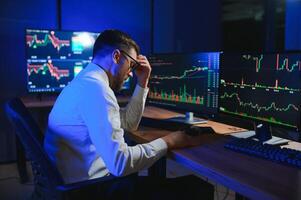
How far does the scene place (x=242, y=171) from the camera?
1.31 meters

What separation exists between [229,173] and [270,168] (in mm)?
174

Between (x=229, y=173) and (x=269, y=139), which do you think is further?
(x=269, y=139)

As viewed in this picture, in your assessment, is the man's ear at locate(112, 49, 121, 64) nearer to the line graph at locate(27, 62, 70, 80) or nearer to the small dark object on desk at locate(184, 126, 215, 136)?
the small dark object on desk at locate(184, 126, 215, 136)

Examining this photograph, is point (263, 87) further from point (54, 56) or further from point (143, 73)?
point (54, 56)

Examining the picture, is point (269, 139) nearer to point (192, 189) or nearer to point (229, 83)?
point (229, 83)

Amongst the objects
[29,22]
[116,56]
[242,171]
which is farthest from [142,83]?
[29,22]

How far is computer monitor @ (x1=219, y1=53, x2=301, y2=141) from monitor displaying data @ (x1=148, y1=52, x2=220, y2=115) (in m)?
0.09

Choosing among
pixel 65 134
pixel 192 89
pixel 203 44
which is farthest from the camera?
pixel 203 44

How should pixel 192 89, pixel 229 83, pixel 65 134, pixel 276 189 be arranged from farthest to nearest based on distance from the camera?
pixel 192 89 < pixel 229 83 < pixel 65 134 < pixel 276 189

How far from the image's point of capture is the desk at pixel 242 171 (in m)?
1.13

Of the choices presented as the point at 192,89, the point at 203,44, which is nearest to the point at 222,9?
the point at 203,44

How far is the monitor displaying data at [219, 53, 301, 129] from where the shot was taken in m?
1.56

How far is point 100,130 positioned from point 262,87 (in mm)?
859

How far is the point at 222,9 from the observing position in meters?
4.34
